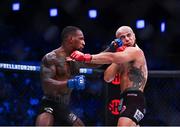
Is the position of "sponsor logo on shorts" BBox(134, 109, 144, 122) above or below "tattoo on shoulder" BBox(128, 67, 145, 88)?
below

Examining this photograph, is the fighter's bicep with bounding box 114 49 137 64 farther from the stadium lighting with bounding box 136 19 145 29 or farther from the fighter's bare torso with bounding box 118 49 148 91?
the stadium lighting with bounding box 136 19 145 29

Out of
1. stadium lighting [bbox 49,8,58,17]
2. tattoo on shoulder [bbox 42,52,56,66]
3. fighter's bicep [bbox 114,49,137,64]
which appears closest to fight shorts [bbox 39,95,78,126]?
tattoo on shoulder [bbox 42,52,56,66]

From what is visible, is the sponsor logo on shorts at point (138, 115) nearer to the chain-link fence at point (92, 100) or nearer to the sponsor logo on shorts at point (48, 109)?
the sponsor logo on shorts at point (48, 109)

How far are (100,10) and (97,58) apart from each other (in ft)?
6.71

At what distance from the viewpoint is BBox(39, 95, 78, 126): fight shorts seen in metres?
3.45

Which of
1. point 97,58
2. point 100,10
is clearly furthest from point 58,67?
point 100,10

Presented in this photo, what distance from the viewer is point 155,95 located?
4238 mm

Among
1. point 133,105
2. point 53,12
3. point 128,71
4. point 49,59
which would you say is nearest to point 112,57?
point 128,71

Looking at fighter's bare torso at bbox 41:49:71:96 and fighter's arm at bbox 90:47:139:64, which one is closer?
fighter's arm at bbox 90:47:139:64

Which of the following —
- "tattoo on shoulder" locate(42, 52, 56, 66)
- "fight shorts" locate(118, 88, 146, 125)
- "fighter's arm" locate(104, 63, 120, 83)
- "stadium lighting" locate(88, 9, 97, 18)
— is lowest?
"fight shorts" locate(118, 88, 146, 125)

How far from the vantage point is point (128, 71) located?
3.27 meters

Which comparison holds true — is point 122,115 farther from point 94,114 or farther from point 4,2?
point 4,2

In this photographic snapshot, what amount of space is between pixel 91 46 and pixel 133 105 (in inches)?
79.9

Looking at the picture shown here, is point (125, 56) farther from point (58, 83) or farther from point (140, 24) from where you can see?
point (140, 24)
